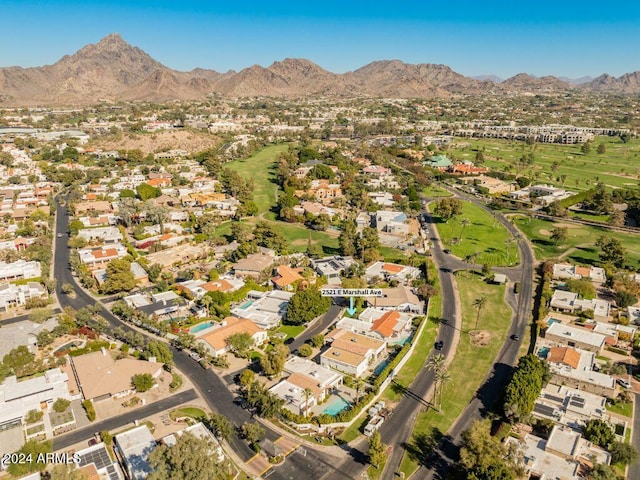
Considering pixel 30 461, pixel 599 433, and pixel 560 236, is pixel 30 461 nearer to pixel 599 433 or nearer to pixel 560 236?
pixel 599 433

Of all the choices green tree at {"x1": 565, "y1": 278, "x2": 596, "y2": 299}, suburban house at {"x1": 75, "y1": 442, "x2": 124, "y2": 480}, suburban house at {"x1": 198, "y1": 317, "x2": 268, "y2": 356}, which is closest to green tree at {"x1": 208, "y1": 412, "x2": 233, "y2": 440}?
suburban house at {"x1": 75, "y1": 442, "x2": 124, "y2": 480}

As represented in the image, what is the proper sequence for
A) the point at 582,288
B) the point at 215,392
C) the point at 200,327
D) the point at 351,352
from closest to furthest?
the point at 215,392 < the point at 351,352 < the point at 200,327 < the point at 582,288

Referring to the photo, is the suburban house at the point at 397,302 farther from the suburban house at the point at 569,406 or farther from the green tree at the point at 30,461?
the green tree at the point at 30,461

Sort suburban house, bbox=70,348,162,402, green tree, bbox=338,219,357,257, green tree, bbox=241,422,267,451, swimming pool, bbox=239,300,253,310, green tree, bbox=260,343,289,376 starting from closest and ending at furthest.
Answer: green tree, bbox=241,422,267,451
suburban house, bbox=70,348,162,402
green tree, bbox=260,343,289,376
swimming pool, bbox=239,300,253,310
green tree, bbox=338,219,357,257

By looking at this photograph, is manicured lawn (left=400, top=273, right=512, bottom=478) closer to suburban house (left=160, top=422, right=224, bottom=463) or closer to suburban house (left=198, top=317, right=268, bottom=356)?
suburban house (left=160, top=422, right=224, bottom=463)

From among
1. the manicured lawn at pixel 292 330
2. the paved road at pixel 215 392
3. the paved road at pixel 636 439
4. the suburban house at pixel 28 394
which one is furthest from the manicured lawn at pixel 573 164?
the suburban house at pixel 28 394

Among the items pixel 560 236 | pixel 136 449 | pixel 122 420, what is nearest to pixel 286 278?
pixel 122 420
